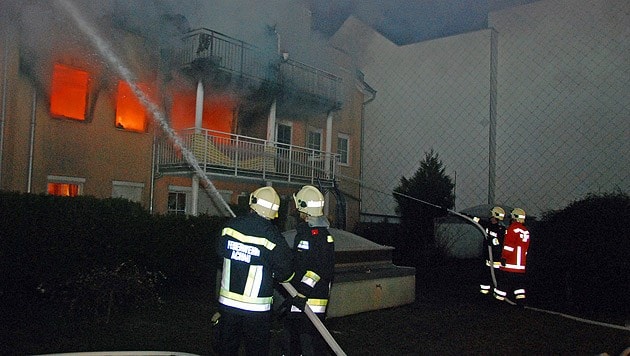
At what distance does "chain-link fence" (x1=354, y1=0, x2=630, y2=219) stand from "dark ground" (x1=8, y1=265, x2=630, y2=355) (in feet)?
25.5

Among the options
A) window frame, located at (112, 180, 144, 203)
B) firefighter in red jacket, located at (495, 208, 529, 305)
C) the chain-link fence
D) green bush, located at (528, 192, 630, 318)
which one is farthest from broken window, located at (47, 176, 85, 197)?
the chain-link fence

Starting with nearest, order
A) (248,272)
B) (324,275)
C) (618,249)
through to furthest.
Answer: (248,272)
(324,275)
(618,249)

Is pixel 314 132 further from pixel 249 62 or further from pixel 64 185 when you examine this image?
pixel 64 185

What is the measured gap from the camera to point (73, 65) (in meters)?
10.3

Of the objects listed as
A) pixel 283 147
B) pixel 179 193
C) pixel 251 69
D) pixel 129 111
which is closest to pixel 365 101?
pixel 283 147

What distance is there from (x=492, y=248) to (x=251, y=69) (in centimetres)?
725

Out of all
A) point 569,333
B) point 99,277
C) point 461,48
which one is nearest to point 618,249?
point 569,333

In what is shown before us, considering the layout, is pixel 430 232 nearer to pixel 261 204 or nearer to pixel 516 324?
pixel 516 324

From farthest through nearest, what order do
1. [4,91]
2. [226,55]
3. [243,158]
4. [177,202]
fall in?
[243,158] → [177,202] → [226,55] → [4,91]

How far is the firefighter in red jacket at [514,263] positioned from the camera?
8.41 metres

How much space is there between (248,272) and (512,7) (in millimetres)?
14721

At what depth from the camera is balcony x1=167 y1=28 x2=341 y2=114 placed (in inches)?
464

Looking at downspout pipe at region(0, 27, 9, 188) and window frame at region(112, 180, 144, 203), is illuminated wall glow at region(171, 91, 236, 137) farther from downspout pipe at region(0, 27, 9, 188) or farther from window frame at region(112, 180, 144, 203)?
downspout pipe at region(0, 27, 9, 188)

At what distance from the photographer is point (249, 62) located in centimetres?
1320
